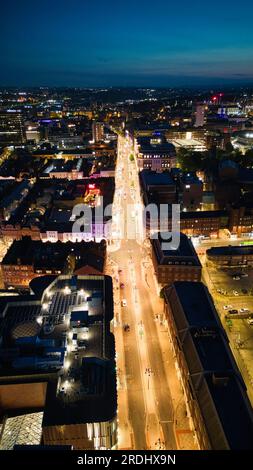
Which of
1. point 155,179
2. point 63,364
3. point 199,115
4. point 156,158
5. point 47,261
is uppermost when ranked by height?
point 199,115

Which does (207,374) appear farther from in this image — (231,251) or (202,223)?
(202,223)

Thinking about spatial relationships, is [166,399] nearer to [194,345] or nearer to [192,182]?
[194,345]

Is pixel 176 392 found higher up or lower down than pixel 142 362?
lower down

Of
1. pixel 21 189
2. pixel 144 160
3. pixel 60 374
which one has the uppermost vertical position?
pixel 144 160

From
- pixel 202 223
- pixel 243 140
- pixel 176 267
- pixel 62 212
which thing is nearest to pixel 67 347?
pixel 176 267

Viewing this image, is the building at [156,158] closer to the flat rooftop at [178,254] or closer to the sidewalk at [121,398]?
the flat rooftop at [178,254]

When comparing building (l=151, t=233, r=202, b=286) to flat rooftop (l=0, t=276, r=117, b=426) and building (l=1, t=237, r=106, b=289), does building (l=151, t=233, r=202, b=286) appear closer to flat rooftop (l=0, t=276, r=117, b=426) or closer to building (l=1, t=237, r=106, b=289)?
building (l=1, t=237, r=106, b=289)
